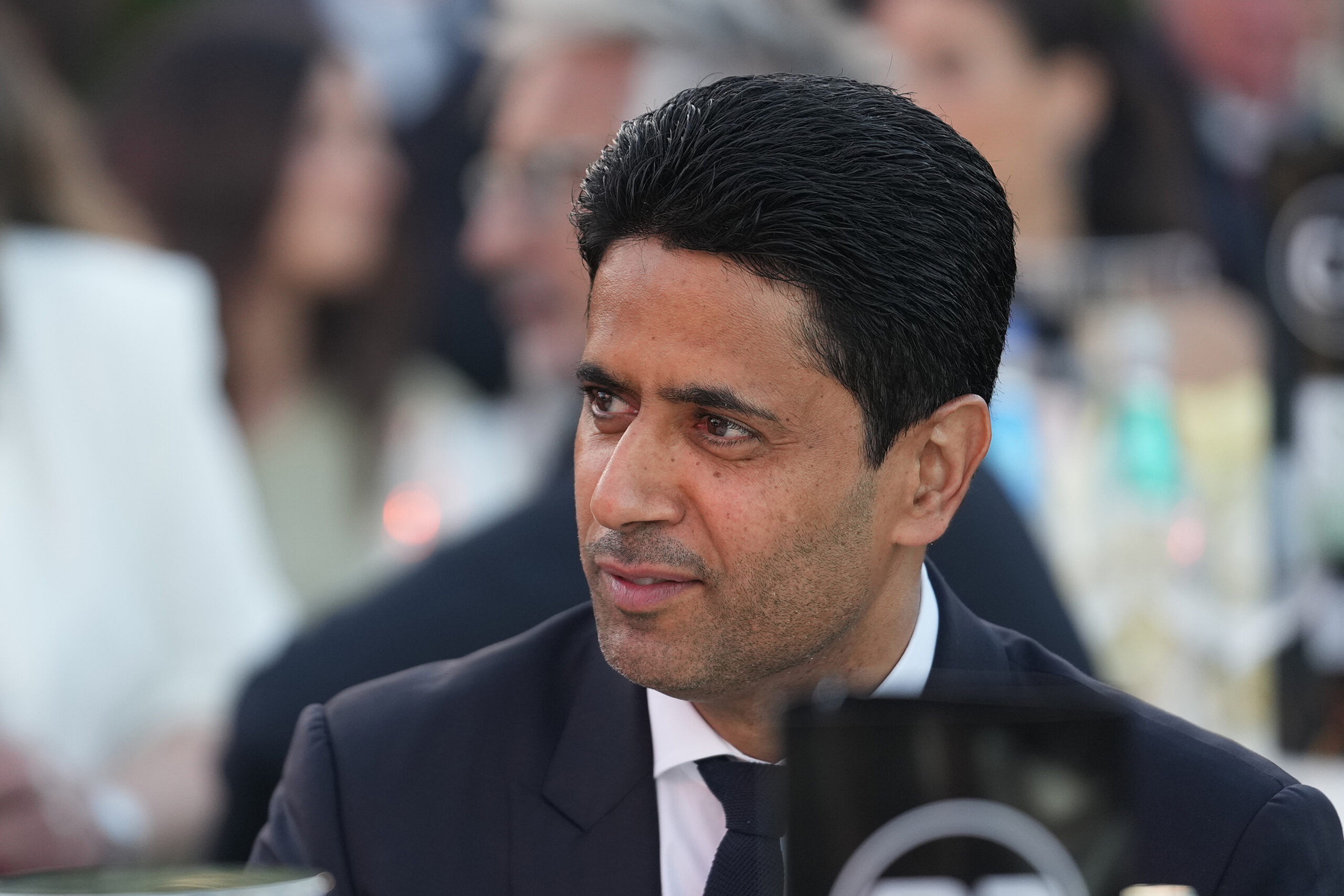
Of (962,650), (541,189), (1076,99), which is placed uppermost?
(1076,99)

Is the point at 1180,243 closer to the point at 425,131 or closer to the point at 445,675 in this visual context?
the point at 425,131

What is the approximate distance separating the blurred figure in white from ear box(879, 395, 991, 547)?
1.02 m

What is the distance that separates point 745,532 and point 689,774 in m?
0.23

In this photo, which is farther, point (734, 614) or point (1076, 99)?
point (1076, 99)

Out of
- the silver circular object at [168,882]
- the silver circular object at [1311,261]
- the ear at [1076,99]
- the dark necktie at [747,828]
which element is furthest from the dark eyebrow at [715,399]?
the ear at [1076,99]

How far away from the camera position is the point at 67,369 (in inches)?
117

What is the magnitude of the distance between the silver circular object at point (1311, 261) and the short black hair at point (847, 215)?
1.22m

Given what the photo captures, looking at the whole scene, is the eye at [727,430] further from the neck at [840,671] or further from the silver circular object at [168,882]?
the silver circular object at [168,882]

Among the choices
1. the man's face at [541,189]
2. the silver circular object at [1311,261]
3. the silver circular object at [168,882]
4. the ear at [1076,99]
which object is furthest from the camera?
the ear at [1076,99]

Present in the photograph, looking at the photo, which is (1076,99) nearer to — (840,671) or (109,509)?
(109,509)

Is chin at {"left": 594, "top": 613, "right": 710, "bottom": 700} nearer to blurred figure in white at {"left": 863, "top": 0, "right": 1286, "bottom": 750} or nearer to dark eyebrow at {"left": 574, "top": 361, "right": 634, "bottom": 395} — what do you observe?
dark eyebrow at {"left": 574, "top": 361, "right": 634, "bottom": 395}

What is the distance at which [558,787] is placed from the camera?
1145mm

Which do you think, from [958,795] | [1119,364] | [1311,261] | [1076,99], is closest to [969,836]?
[958,795]

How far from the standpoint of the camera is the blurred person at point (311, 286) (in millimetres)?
3219
